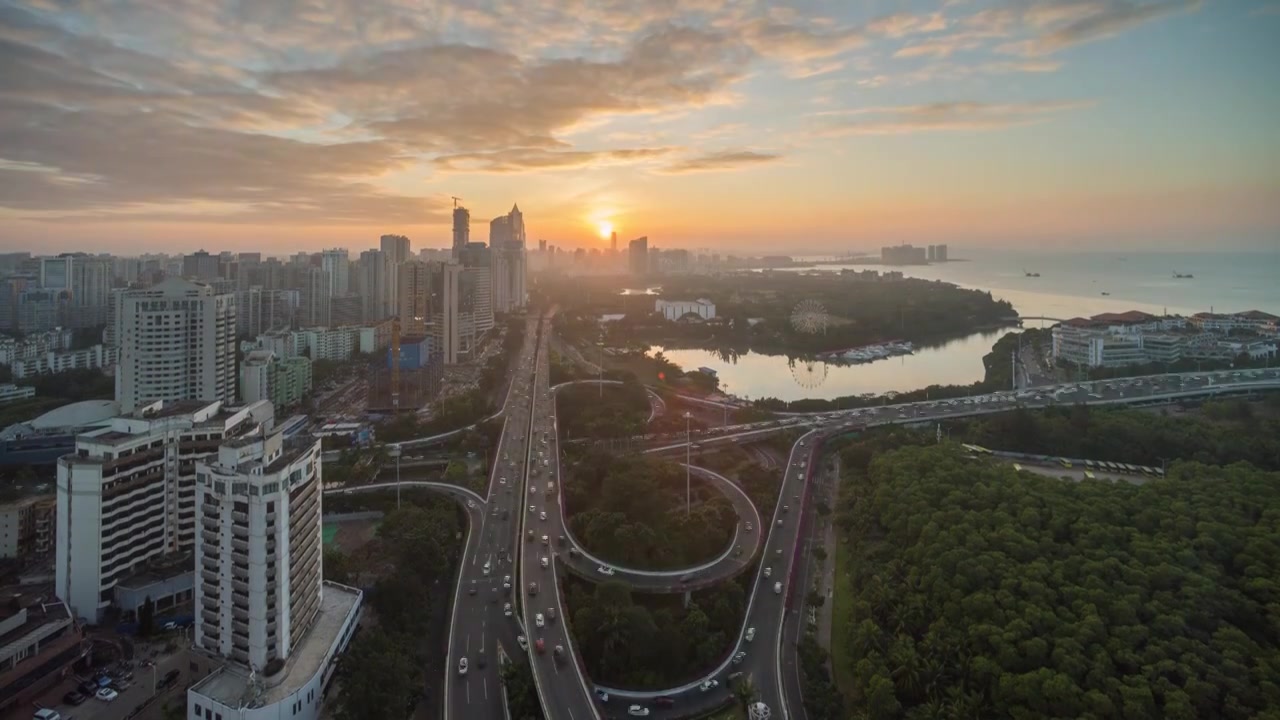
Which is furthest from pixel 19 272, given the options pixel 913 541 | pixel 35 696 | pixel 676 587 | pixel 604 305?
pixel 913 541

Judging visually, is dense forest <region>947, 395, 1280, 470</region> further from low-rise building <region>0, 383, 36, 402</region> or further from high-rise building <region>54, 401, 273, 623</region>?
low-rise building <region>0, 383, 36, 402</region>

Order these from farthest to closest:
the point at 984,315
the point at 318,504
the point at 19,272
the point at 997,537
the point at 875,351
→ the point at 984,315 → the point at 19,272 → the point at 875,351 → the point at 997,537 → the point at 318,504

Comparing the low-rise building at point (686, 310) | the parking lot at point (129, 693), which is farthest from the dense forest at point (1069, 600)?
the low-rise building at point (686, 310)

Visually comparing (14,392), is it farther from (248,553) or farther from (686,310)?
(686,310)

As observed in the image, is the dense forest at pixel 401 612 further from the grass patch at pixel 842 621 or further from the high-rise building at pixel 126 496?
the grass patch at pixel 842 621

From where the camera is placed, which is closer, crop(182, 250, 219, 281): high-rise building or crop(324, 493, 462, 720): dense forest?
crop(324, 493, 462, 720): dense forest

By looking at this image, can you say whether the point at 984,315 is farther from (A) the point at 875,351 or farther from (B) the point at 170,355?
(B) the point at 170,355

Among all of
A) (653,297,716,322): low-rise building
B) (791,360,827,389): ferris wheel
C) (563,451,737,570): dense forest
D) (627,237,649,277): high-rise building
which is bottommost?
(563,451,737,570): dense forest

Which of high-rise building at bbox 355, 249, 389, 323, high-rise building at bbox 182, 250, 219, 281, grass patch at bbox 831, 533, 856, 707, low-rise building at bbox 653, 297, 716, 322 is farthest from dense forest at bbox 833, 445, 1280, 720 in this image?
high-rise building at bbox 182, 250, 219, 281
